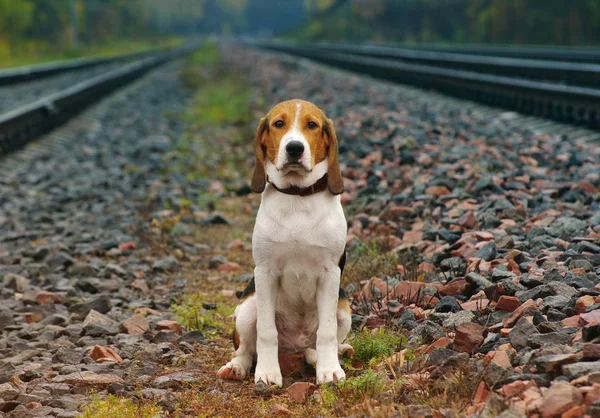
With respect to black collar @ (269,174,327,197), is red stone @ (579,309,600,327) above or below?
below

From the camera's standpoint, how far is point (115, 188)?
368 inches

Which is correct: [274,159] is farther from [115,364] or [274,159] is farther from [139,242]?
[139,242]

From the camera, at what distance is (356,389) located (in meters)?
3.50

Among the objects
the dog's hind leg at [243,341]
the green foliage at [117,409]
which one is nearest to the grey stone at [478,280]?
the dog's hind leg at [243,341]

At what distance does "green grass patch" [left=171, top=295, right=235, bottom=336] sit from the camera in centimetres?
504

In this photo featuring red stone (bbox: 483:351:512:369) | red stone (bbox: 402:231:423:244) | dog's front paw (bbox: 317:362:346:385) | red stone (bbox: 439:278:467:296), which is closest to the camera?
red stone (bbox: 483:351:512:369)

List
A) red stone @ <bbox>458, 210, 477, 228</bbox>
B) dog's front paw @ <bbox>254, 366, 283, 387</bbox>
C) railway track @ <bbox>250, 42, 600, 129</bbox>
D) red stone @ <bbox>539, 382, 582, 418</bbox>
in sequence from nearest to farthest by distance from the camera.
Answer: red stone @ <bbox>539, 382, 582, 418</bbox> → dog's front paw @ <bbox>254, 366, 283, 387</bbox> → red stone @ <bbox>458, 210, 477, 228</bbox> → railway track @ <bbox>250, 42, 600, 129</bbox>

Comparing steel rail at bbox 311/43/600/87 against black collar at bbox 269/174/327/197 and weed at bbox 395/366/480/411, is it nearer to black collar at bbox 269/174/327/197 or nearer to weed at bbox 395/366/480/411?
black collar at bbox 269/174/327/197

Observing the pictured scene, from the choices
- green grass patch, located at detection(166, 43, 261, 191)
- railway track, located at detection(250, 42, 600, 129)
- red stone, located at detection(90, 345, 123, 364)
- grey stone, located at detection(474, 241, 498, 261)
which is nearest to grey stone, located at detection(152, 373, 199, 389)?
red stone, located at detection(90, 345, 123, 364)

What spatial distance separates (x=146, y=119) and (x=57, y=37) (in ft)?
157

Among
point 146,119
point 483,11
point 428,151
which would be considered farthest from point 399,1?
point 428,151

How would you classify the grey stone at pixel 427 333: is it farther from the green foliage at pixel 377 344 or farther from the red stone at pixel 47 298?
the red stone at pixel 47 298

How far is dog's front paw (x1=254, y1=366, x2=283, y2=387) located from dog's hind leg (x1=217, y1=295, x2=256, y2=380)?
17cm

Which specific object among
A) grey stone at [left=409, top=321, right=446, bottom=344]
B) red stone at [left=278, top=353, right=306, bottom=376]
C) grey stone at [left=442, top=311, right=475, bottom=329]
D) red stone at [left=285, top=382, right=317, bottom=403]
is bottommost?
red stone at [left=278, top=353, right=306, bottom=376]
